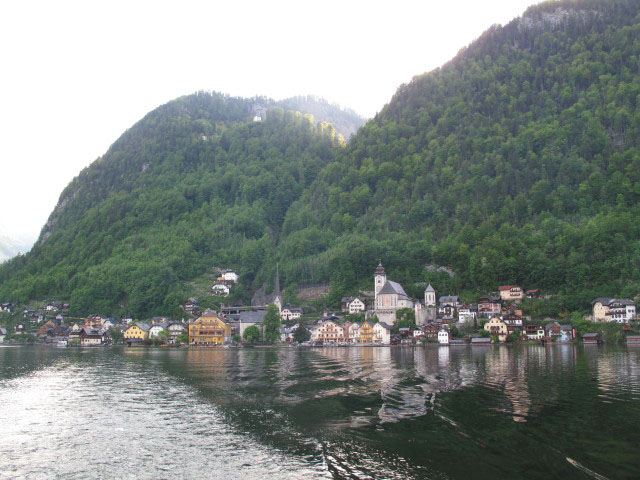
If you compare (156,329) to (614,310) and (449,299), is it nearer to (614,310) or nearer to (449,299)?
(449,299)

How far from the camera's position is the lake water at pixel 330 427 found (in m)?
17.9

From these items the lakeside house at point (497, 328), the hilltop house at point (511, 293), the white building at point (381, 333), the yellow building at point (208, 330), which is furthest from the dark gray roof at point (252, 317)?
the hilltop house at point (511, 293)

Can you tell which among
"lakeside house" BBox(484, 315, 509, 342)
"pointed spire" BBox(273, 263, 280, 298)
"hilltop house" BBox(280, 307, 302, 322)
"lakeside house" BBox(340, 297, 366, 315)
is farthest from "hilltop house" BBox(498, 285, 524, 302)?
"pointed spire" BBox(273, 263, 280, 298)

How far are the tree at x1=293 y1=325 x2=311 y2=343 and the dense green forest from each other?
19470 mm

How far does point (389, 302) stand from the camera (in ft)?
363

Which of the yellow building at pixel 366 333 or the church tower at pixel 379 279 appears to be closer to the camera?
the yellow building at pixel 366 333

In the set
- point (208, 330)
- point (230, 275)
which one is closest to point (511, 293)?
point (208, 330)

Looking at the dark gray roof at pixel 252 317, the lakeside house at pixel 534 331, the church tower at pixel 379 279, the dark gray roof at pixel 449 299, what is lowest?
the lakeside house at pixel 534 331

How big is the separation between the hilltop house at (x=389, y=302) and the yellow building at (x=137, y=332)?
49.9m

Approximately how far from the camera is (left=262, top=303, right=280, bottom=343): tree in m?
109

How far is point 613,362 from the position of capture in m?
49.2

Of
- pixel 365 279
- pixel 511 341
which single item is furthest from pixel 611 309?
pixel 365 279

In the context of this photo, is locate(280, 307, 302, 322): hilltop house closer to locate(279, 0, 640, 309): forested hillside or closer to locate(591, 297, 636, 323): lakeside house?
locate(279, 0, 640, 309): forested hillside

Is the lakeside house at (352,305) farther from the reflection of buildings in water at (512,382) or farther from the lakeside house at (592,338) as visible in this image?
the reflection of buildings in water at (512,382)
